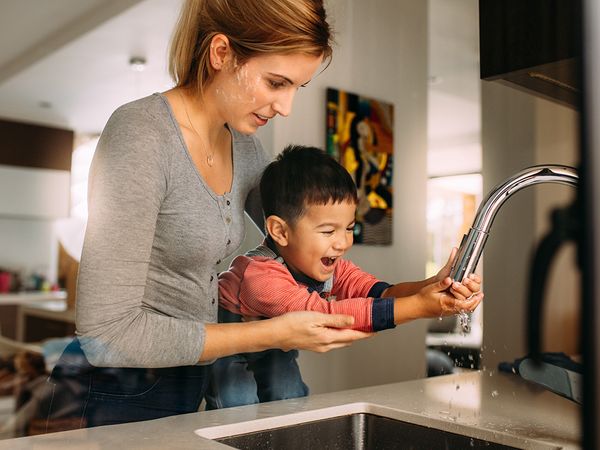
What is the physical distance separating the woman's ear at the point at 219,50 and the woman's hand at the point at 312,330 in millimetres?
403

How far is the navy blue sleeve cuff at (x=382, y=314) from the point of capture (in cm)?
104

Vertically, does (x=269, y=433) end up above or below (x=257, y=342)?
below

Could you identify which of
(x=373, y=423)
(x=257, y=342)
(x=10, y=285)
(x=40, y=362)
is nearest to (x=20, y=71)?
(x=10, y=285)

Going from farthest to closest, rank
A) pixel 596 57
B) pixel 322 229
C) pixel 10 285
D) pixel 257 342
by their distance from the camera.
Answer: pixel 322 229
pixel 257 342
pixel 10 285
pixel 596 57

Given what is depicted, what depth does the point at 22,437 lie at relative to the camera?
85 centimetres

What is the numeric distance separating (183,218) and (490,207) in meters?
0.51

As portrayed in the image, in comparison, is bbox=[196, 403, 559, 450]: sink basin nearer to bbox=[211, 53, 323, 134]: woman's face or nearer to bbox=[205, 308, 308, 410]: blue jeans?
bbox=[205, 308, 308, 410]: blue jeans

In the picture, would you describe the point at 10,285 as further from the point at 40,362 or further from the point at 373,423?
the point at 373,423

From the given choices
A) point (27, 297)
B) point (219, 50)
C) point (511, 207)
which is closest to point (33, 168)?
point (27, 297)

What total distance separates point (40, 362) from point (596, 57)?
0.79m

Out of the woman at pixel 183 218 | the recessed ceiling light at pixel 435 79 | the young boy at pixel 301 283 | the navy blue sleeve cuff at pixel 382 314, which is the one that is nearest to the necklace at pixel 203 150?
the woman at pixel 183 218

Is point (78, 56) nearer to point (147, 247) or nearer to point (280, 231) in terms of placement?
point (147, 247)

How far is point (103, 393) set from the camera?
36.2 inches

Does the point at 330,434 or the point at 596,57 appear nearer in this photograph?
the point at 596,57
